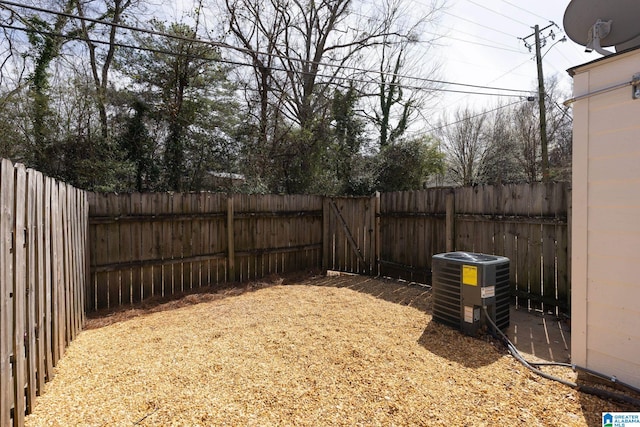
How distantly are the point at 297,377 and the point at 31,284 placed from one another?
2.03 m

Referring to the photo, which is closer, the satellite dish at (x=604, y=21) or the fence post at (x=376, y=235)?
the satellite dish at (x=604, y=21)

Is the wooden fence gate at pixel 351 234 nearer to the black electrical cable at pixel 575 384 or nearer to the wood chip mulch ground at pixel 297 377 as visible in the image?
the wood chip mulch ground at pixel 297 377

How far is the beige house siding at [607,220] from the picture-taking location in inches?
86.4

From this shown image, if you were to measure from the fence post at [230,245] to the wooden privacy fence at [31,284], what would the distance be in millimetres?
2704

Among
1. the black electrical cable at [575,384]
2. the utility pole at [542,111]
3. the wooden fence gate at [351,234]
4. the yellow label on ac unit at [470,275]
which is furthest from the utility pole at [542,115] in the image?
the black electrical cable at [575,384]

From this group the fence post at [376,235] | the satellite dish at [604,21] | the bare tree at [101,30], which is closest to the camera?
the satellite dish at [604,21]

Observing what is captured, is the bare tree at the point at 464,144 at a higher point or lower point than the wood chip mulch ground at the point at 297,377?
higher

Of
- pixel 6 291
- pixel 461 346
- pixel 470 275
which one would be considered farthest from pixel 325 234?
pixel 6 291

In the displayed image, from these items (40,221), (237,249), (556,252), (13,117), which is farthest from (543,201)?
(13,117)

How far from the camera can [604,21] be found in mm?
2686

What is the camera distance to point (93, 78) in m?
8.49

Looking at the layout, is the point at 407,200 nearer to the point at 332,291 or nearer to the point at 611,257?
the point at 332,291

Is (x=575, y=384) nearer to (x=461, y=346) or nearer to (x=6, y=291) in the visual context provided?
(x=461, y=346)

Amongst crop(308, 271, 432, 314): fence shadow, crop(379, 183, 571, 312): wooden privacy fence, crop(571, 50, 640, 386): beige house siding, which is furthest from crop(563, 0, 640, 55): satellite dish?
crop(308, 271, 432, 314): fence shadow
